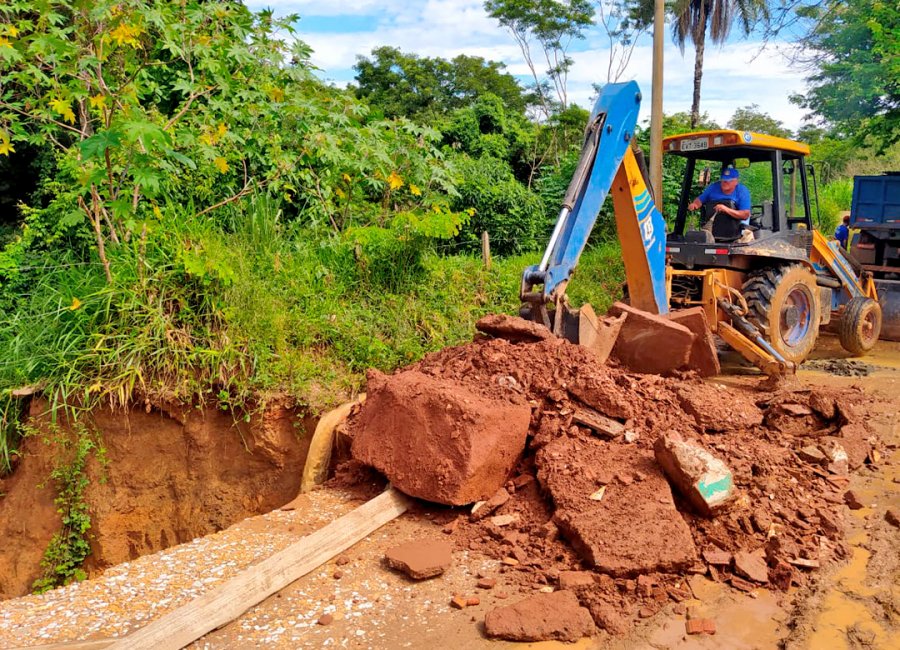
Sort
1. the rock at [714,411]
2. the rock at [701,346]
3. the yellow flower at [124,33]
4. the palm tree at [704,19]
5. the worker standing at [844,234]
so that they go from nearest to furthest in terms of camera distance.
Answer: the rock at [714,411] < the yellow flower at [124,33] < the rock at [701,346] < the worker standing at [844,234] < the palm tree at [704,19]

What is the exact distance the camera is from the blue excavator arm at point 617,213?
198 inches

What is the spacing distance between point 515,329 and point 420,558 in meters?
→ 1.90

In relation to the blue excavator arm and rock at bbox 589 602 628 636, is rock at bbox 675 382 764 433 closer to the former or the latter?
the blue excavator arm

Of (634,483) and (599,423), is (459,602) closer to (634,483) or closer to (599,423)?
(634,483)

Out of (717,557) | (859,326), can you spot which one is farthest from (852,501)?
(859,326)

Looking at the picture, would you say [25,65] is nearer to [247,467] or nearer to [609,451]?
[247,467]

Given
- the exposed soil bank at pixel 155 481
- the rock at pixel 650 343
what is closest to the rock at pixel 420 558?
the exposed soil bank at pixel 155 481

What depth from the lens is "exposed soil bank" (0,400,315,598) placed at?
17.8 ft

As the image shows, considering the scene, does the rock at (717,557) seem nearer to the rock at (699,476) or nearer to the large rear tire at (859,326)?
the rock at (699,476)

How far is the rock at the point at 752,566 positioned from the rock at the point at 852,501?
919 millimetres

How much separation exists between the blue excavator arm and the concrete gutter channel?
53cm

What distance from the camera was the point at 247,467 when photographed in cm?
562

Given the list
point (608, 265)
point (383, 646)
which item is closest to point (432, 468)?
point (383, 646)

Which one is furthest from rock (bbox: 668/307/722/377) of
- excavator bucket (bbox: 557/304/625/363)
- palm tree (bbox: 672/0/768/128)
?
palm tree (bbox: 672/0/768/128)
